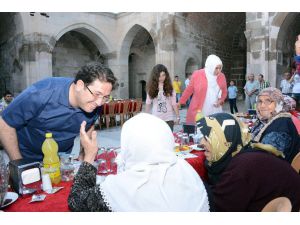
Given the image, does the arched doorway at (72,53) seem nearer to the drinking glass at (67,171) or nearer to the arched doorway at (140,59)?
the arched doorway at (140,59)

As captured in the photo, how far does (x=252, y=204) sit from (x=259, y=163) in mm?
240

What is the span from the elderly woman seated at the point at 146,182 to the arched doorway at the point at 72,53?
15258 mm

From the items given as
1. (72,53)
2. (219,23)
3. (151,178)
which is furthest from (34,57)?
(151,178)

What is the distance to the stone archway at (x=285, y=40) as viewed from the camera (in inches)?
370

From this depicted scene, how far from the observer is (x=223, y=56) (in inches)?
648

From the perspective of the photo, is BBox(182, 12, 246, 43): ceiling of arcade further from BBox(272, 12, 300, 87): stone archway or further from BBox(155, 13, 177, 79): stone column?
BBox(272, 12, 300, 87): stone archway

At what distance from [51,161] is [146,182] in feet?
2.90

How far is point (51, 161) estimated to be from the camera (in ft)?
6.00

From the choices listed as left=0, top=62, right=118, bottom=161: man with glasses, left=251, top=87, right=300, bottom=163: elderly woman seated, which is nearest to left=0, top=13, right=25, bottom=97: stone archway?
left=0, top=62, right=118, bottom=161: man with glasses

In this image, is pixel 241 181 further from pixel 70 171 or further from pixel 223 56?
pixel 223 56

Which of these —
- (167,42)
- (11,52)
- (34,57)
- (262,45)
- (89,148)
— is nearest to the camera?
(89,148)

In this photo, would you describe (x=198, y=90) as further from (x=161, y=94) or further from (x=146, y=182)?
(x=146, y=182)

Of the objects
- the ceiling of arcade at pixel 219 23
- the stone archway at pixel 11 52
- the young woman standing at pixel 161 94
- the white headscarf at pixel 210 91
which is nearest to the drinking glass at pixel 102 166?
the young woman standing at pixel 161 94

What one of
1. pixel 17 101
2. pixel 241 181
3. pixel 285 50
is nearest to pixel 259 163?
pixel 241 181
